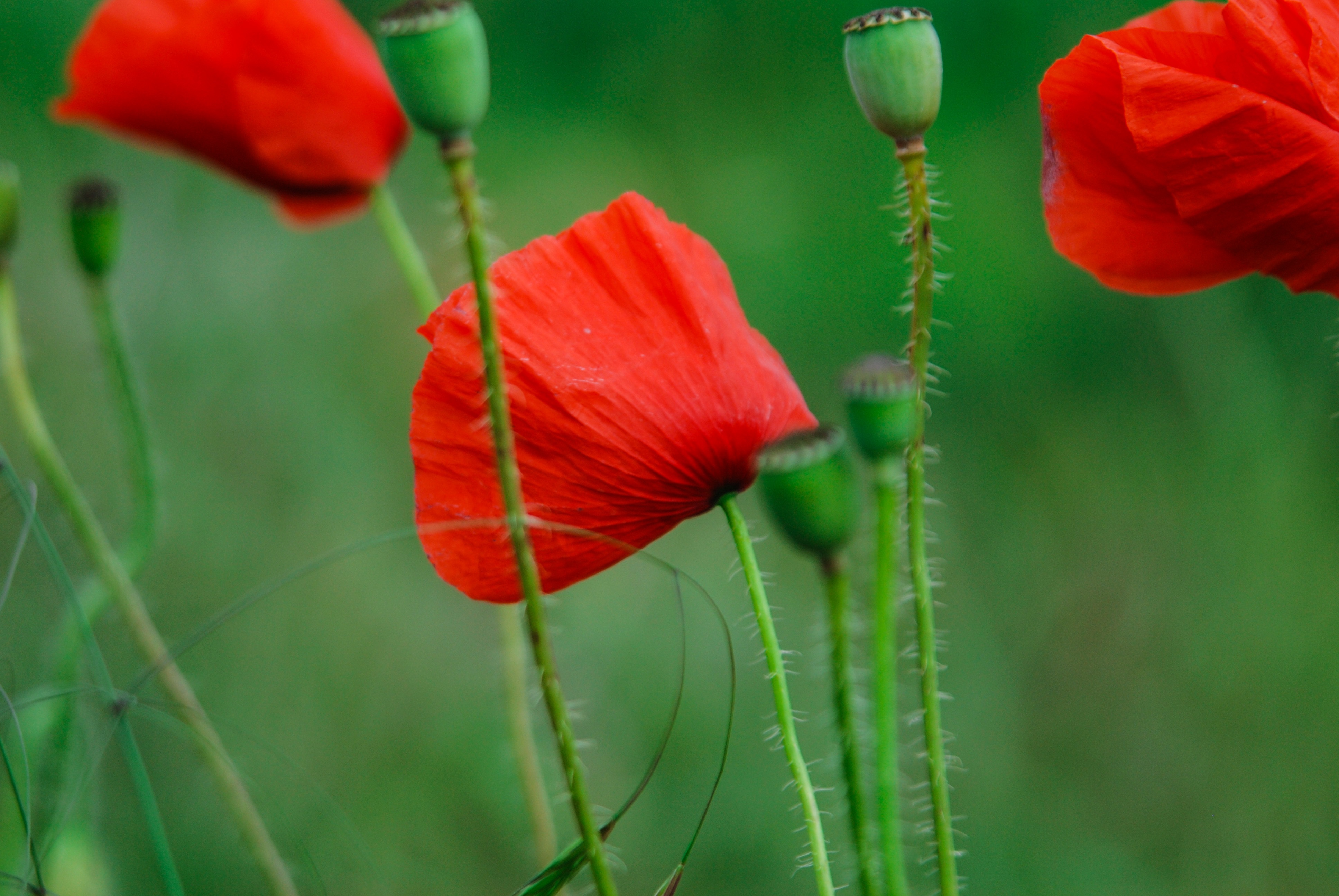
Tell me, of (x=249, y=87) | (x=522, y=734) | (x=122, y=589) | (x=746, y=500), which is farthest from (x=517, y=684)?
(x=746, y=500)

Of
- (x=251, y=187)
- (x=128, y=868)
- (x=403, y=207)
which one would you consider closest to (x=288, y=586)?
(x=128, y=868)

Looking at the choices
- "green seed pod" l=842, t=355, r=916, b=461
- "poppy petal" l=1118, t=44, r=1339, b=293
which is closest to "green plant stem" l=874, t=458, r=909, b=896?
"green seed pod" l=842, t=355, r=916, b=461

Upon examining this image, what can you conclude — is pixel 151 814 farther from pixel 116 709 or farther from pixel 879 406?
pixel 879 406

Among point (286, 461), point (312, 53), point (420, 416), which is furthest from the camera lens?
point (286, 461)

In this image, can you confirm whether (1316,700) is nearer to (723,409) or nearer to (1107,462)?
(1107,462)

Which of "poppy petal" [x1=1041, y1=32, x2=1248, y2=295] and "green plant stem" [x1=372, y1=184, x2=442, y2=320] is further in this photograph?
"green plant stem" [x1=372, y1=184, x2=442, y2=320]

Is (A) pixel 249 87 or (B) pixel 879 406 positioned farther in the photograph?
(A) pixel 249 87

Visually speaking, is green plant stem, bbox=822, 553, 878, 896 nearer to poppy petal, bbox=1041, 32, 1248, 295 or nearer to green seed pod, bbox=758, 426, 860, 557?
green seed pod, bbox=758, 426, 860, 557
